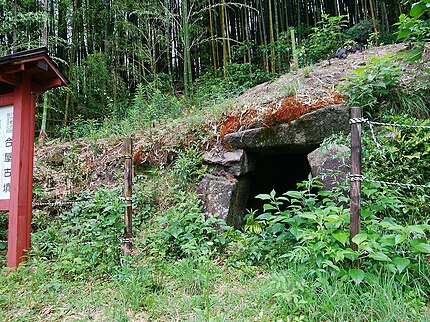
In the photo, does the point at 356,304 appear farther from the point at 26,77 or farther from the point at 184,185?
the point at 26,77

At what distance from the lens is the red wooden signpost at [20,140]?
10.7 feet

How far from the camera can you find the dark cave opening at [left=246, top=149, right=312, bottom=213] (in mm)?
4482

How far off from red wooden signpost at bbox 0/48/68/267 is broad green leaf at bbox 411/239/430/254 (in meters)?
3.81

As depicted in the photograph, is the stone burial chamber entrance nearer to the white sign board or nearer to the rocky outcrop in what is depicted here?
the rocky outcrop

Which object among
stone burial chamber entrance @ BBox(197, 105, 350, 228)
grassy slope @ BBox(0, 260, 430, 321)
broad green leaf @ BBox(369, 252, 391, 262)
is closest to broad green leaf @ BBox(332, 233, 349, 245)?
broad green leaf @ BBox(369, 252, 391, 262)

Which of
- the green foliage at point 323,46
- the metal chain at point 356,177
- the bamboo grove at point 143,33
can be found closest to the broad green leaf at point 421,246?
the metal chain at point 356,177

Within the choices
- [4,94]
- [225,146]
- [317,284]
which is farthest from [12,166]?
[317,284]

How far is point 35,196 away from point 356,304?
4.61m

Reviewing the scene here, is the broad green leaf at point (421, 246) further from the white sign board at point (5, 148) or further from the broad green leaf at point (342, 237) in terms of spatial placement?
the white sign board at point (5, 148)

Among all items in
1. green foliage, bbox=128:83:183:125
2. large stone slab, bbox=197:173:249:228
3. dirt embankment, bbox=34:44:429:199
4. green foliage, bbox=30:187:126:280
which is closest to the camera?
green foliage, bbox=30:187:126:280

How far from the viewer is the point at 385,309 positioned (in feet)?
5.95

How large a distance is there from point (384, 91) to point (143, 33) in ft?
20.3

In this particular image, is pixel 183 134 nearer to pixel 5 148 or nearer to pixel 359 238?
pixel 5 148

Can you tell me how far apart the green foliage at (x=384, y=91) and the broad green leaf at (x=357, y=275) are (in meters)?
1.99
